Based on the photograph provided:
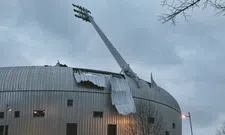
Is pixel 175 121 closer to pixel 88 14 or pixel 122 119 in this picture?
pixel 122 119

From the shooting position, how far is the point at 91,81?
6700 cm

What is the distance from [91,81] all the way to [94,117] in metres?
5.22

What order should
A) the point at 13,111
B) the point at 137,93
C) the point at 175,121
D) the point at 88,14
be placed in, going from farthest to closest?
the point at 88,14
the point at 175,121
the point at 137,93
the point at 13,111

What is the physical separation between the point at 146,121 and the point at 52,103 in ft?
43.9

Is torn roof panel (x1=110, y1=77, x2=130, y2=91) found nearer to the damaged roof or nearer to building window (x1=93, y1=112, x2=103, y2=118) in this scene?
the damaged roof

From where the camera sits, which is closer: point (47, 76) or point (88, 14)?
point (47, 76)

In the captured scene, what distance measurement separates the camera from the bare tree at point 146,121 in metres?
63.0

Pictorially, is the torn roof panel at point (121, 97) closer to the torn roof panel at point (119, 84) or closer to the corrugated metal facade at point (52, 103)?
the torn roof panel at point (119, 84)

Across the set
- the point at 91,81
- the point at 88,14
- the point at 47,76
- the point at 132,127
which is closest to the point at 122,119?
the point at 132,127

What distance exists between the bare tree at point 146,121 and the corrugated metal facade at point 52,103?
200 cm

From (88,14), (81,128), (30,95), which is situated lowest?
(81,128)

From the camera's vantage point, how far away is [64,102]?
65375 millimetres

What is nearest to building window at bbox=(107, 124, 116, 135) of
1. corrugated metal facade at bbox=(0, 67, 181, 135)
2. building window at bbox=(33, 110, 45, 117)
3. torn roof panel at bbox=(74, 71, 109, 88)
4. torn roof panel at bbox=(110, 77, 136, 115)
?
corrugated metal facade at bbox=(0, 67, 181, 135)

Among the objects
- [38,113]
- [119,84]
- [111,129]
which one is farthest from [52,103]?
[119,84]
